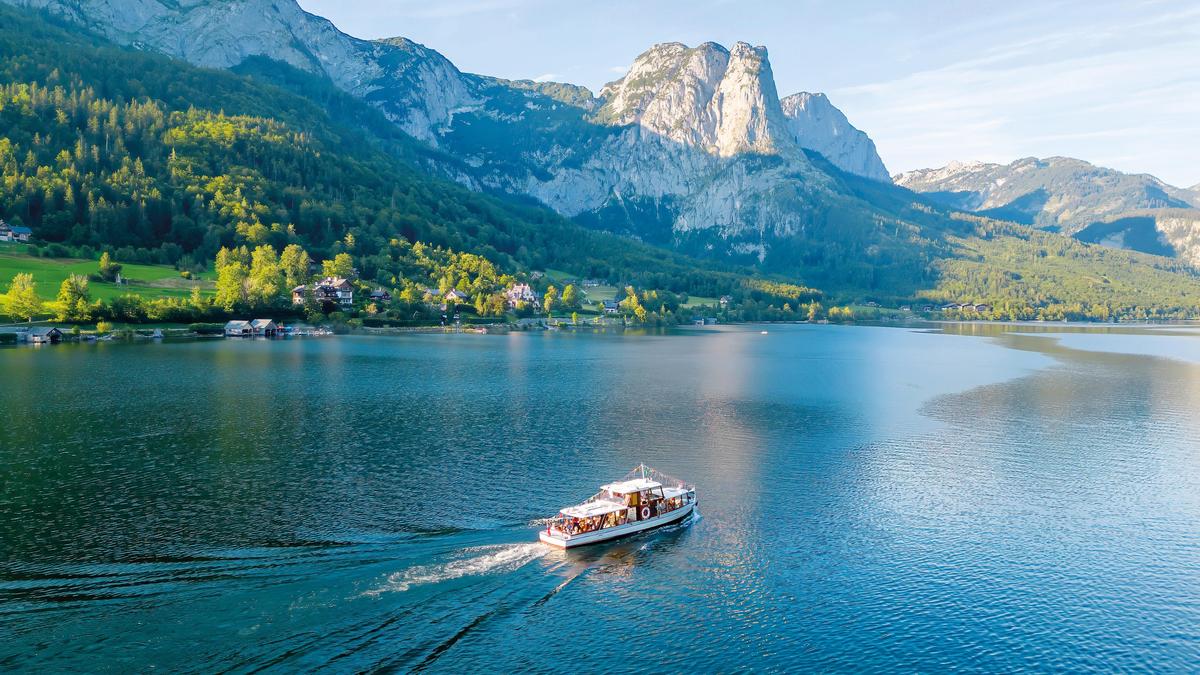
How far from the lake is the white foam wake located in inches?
7.1

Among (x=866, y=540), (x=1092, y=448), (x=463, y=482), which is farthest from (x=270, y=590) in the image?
(x=1092, y=448)

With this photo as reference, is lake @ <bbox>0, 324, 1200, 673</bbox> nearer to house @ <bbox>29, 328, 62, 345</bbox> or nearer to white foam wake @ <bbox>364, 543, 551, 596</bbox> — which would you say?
white foam wake @ <bbox>364, 543, 551, 596</bbox>

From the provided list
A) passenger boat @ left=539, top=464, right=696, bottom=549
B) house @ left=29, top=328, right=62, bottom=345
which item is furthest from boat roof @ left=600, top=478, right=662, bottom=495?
house @ left=29, top=328, right=62, bottom=345

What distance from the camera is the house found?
162 meters

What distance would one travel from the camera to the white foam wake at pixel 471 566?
44.7 meters

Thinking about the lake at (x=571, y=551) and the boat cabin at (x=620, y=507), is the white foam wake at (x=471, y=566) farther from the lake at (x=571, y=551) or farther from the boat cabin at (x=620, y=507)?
the boat cabin at (x=620, y=507)

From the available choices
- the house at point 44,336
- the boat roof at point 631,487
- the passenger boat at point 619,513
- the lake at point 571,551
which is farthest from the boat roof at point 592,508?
the house at point 44,336

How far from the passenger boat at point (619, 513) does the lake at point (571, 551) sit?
1.29 metres

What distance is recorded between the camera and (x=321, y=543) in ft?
163

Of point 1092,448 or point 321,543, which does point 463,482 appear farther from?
point 1092,448

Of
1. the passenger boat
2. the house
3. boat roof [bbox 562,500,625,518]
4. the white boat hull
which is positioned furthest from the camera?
the house

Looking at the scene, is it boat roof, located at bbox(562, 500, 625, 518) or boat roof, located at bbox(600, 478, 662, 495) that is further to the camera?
boat roof, located at bbox(600, 478, 662, 495)

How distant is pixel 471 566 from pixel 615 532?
12.0 meters

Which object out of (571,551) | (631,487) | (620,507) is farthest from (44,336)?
(571,551)
